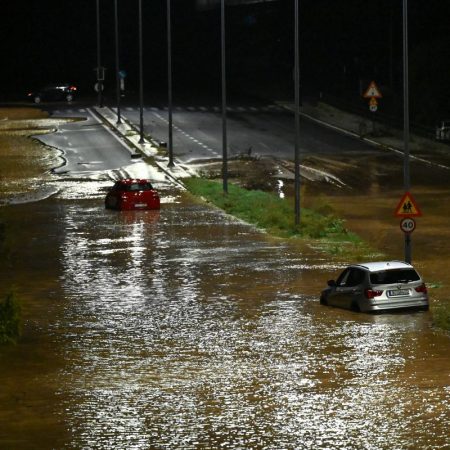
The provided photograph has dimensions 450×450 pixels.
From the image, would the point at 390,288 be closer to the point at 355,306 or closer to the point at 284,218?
the point at 355,306

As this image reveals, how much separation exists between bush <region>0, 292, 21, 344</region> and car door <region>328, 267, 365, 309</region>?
7851mm

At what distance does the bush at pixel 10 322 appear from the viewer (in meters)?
27.5

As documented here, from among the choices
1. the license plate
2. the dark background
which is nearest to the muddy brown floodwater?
the license plate

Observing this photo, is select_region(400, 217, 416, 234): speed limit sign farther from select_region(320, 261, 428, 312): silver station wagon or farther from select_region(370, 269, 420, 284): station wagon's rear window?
select_region(370, 269, 420, 284): station wagon's rear window

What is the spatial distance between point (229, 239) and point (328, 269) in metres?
8.80

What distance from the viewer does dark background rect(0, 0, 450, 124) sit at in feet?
350

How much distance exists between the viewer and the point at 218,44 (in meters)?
128

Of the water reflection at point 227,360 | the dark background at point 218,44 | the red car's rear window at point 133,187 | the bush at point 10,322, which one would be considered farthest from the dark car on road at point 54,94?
the bush at point 10,322

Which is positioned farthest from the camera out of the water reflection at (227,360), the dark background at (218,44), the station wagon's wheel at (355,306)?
the dark background at (218,44)

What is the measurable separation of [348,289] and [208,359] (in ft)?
20.8

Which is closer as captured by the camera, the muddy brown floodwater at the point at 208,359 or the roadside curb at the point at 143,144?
the muddy brown floodwater at the point at 208,359

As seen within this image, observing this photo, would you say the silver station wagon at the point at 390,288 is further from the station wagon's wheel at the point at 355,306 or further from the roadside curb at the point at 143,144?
the roadside curb at the point at 143,144

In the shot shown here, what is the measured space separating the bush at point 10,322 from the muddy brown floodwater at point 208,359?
1.21 ft

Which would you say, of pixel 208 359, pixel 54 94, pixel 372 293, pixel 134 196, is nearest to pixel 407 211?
pixel 372 293
